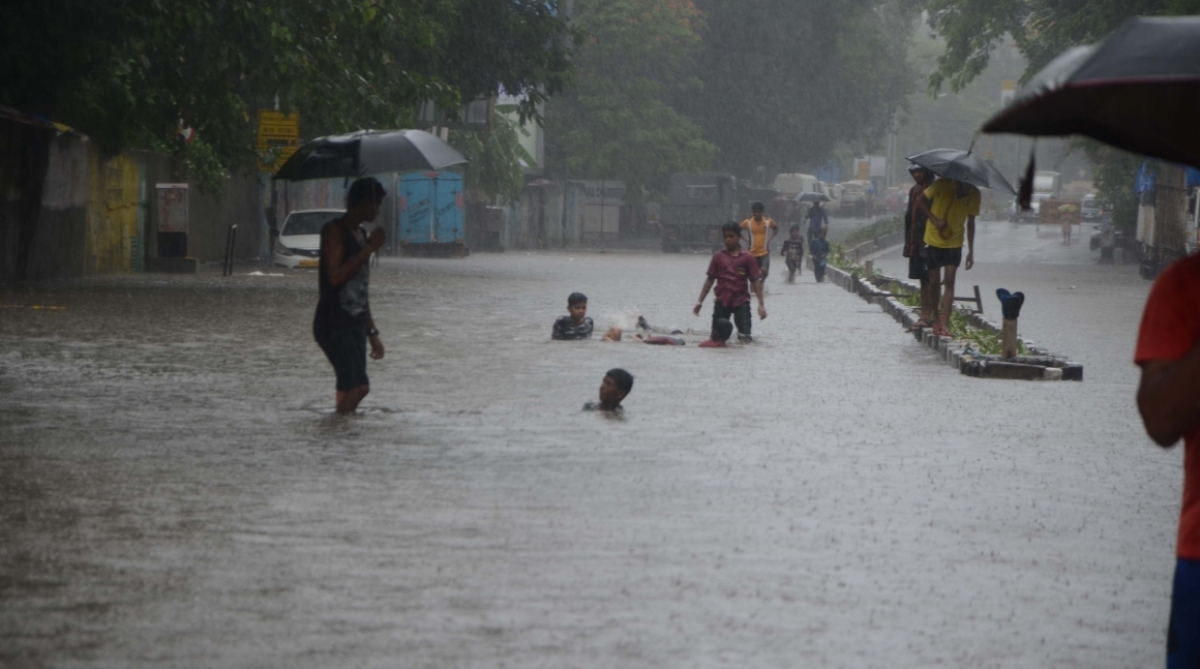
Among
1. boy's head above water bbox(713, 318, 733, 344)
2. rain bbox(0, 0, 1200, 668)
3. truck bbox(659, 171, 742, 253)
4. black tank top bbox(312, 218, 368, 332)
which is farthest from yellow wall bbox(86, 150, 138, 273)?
truck bbox(659, 171, 742, 253)

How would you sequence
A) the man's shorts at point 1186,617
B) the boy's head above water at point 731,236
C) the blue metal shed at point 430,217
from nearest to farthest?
1. the man's shorts at point 1186,617
2. the boy's head above water at point 731,236
3. the blue metal shed at point 430,217

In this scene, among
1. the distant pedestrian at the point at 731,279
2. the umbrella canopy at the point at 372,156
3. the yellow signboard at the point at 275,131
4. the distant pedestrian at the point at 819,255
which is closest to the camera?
the umbrella canopy at the point at 372,156

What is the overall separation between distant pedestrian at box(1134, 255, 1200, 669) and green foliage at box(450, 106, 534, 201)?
161ft

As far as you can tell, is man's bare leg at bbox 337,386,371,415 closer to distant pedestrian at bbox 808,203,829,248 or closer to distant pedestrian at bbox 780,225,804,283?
distant pedestrian at bbox 780,225,804,283

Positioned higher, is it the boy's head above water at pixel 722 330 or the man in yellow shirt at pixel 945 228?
the man in yellow shirt at pixel 945 228

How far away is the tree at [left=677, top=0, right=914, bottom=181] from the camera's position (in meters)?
67.2

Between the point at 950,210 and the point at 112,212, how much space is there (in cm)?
1599

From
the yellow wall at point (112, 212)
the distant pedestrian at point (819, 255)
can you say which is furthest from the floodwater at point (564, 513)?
the distant pedestrian at point (819, 255)

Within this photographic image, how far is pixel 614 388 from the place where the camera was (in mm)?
11141

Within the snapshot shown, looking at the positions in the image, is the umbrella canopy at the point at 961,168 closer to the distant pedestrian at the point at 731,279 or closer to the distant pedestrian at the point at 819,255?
the distant pedestrian at the point at 731,279

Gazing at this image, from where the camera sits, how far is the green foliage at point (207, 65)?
22.4 metres

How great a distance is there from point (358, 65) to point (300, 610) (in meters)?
21.7

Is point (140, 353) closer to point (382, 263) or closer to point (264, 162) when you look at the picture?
point (264, 162)

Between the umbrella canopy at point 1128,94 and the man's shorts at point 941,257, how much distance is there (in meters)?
13.8
